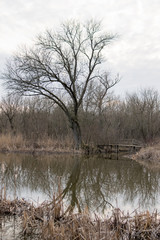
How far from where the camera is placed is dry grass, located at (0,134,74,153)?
73.8 feet

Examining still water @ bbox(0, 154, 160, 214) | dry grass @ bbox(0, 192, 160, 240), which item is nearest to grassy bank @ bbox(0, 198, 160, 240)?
dry grass @ bbox(0, 192, 160, 240)

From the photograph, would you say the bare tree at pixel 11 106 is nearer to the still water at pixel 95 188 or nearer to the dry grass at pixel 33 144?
the dry grass at pixel 33 144

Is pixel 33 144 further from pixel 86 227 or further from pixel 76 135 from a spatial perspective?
pixel 86 227

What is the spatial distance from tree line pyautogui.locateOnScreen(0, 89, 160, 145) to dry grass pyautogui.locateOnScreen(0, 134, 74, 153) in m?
0.62

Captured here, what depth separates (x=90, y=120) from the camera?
25.7m

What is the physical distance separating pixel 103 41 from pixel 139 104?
44.2ft

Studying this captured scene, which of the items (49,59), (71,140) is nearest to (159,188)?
(71,140)

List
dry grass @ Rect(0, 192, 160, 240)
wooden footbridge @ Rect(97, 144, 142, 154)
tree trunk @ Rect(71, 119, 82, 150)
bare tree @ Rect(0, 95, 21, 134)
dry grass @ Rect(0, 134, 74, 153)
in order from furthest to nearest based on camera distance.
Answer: bare tree @ Rect(0, 95, 21, 134) → wooden footbridge @ Rect(97, 144, 142, 154) → tree trunk @ Rect(71, 119, 82, 150) → dry grass @ Rect(0, 134, 74, 153) → dry grass @ Rect(0, 192, 160, 240)


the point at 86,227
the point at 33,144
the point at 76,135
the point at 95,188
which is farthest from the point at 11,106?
the point at 86,227

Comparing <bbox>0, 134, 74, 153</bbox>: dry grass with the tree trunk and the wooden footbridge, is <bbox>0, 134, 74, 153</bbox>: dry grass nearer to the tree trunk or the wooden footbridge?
the tree trunk

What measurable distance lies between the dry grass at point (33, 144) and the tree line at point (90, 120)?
2.02 feet

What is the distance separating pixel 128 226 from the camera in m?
4.64

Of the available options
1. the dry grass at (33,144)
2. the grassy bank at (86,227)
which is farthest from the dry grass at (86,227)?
the dry grass at (33,144)

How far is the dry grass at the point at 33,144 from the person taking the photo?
73.8 ft
